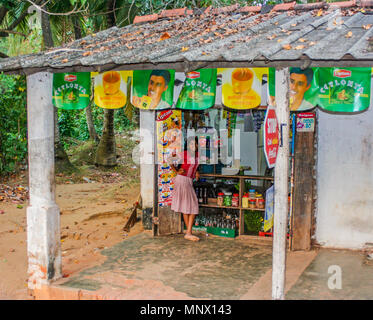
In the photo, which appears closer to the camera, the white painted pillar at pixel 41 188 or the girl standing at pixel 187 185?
the white painted pillar at pixel 41 188

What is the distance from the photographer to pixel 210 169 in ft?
31.3

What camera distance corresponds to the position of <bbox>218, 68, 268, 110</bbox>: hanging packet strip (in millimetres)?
6676

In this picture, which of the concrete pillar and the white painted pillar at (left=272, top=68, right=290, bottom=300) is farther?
the concrete pillar

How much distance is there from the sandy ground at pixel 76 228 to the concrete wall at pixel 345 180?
3845 millimetres

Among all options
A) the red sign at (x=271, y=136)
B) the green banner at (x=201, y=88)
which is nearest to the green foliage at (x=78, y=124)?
the green banner at (x=201, y=88)

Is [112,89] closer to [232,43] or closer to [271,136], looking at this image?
[232,43]

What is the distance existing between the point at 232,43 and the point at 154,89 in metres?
1.61

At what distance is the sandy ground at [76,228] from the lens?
25.3 feet

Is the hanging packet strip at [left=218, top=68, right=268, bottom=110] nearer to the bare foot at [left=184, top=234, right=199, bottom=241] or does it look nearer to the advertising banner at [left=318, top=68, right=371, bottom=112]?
the advertising banner at [left=318, top=68, right=371, bottom=112]

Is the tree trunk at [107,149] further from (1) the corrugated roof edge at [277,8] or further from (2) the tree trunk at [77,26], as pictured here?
(1) the corrugated roof edge at [277,8]

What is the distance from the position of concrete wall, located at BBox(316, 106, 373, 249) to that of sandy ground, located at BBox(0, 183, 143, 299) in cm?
384

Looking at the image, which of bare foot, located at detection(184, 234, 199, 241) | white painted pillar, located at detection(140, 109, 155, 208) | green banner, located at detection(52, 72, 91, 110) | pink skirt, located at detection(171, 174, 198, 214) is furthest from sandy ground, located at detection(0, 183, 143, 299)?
green banner, located at detection(52, 72, 91, 110)
